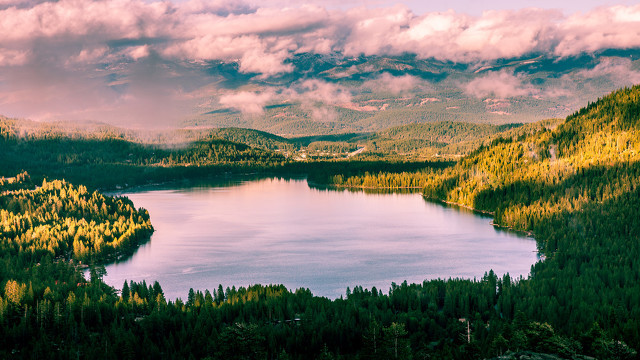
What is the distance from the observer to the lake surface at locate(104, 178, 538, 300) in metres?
86.1

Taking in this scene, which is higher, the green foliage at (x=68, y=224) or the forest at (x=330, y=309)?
the green foliage at (x=68, y=224)

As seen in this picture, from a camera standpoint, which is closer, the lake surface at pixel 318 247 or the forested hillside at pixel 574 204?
the forested hillside at pixel 574 204

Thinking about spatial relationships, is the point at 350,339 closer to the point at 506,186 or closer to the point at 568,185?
the point at 568,185

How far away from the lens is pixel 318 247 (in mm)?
106250

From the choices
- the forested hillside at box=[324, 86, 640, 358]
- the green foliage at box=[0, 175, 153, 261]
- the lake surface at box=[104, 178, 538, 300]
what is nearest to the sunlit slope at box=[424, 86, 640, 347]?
the forested hillside at box=[324, 86, 640, 358]

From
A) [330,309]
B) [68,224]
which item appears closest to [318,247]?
[68,224]

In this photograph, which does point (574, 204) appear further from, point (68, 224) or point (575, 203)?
point (68, 224)

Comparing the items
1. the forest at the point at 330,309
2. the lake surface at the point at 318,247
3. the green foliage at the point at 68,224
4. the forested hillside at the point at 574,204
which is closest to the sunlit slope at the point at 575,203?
the forested hillside at the point at 574,204

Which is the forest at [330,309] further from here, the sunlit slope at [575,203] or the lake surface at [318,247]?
the lake surface at [318,247]

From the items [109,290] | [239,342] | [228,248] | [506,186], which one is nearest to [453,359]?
[239,342]

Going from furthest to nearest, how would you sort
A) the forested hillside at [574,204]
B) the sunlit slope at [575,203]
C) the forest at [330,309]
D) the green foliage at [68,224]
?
the green foliage at [68,224]
the sunlit slope at [575,203]
the forested hillside at [574,204]
the forest at [330,309]

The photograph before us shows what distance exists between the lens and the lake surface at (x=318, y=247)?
283 ft

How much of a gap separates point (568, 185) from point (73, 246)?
290 ft

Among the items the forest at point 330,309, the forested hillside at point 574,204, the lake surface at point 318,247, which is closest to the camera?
the forest at point 330,309
